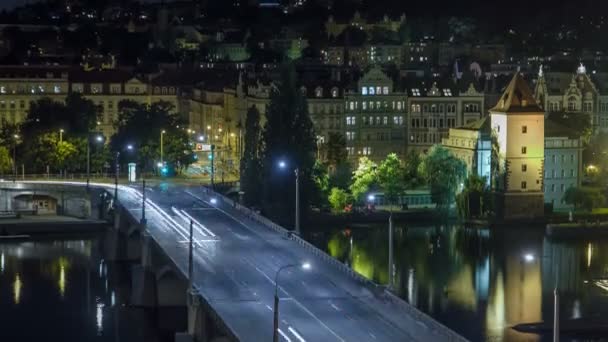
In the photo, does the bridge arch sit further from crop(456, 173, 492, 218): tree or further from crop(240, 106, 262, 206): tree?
crop(456, 173, 492, 218): tree

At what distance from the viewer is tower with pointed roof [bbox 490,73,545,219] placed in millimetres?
75125

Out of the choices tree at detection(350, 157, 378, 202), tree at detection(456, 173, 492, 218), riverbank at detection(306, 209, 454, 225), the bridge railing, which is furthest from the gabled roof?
the bridge railing

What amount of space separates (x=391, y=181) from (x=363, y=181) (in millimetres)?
1191

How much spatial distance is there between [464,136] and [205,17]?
80.3 metres

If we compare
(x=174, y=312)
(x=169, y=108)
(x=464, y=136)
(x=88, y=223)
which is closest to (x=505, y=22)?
(x=169, y=108)

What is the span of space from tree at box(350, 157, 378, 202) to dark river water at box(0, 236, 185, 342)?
12949 millimetres

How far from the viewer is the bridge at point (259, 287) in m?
40.1

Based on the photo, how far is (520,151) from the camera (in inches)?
2975

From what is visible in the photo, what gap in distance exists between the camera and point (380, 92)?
87.1 meters

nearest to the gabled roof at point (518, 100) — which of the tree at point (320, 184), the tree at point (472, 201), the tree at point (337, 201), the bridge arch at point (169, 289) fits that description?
the tree at point (472, 201)

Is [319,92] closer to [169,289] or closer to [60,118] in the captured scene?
[60,118]

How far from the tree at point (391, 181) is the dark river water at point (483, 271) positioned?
3.62 meters

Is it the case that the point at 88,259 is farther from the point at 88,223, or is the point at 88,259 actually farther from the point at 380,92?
the point at 380,92

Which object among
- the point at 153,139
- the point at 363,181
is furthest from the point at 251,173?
the point at 153,139
